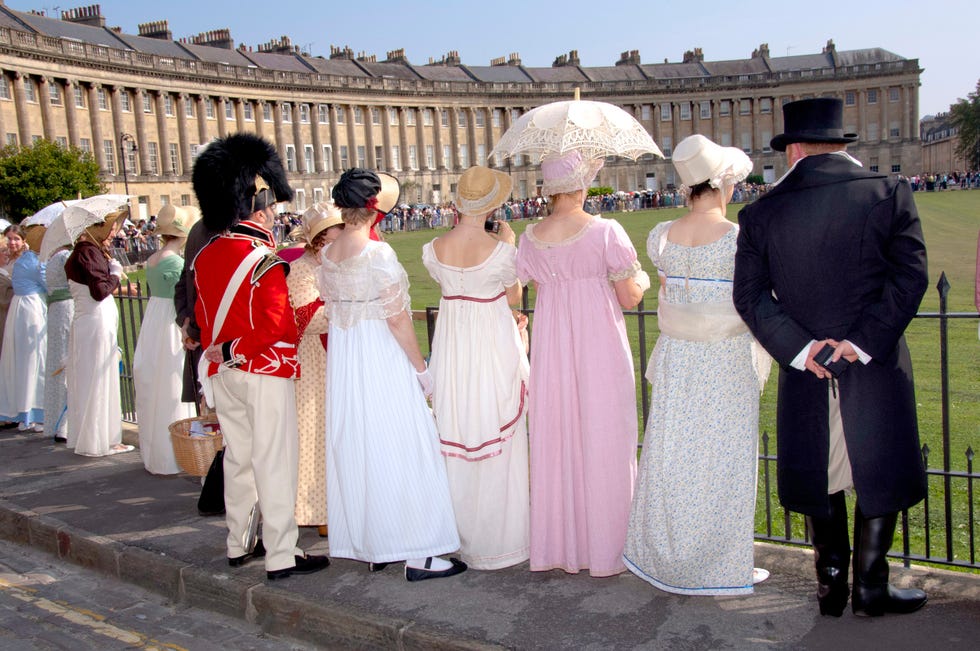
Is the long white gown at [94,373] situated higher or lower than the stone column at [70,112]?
lower

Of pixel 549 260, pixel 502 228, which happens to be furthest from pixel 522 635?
pixel 502 228

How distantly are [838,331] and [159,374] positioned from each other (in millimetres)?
5237

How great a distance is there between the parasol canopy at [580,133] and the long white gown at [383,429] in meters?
0.95

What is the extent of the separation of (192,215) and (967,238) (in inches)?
1029

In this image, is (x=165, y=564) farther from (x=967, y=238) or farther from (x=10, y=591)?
(x=967, y=238)

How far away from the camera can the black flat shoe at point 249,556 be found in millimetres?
5023

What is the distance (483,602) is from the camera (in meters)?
4.31

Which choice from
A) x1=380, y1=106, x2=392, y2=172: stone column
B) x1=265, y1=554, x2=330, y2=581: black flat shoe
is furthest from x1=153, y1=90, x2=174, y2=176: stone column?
x1=265, y1=554, x2=330, y2=581: black flat shoe

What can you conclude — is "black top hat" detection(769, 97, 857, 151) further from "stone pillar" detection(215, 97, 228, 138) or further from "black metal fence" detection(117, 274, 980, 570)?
"stone pillar" detection(215, 97, 228, 138)

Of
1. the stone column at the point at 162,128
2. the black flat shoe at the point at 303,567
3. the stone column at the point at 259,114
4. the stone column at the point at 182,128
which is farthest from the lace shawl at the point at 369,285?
the stone column at the point at 259,114

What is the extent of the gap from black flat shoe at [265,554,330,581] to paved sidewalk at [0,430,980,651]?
0.05 m

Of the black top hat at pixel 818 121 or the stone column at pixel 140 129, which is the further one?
the stone column at pixel 140 129

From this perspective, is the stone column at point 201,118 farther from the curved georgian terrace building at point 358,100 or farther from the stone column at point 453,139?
the stone column at point 453,139

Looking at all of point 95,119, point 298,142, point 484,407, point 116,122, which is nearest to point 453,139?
point 298,142
